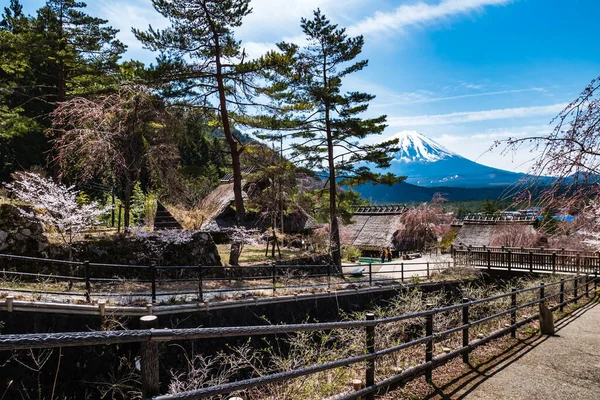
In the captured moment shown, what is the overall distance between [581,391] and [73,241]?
14.6 m

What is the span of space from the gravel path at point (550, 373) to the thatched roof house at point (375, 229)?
102ft

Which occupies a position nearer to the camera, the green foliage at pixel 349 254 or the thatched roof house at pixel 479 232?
the green foliage at pixel 349 254

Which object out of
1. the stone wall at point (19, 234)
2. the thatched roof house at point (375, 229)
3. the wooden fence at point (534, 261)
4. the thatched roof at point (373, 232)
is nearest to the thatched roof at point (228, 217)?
the thatched roof house at point (375, 229)

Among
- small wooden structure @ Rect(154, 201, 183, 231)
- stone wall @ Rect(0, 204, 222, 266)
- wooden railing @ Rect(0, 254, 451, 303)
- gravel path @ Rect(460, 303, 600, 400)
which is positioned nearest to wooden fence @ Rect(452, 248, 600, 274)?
wooden railing @ Rect(0, 254, 451, 303)

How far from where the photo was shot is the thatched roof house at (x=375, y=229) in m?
39.1

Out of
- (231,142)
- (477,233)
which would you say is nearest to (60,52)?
(231,142)

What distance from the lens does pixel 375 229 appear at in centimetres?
4075

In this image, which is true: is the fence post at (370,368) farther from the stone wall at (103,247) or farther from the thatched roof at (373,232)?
the thatched roof at (373,232)

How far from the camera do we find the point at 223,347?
10117mm

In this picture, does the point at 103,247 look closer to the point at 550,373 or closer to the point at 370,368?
the point at 370,368

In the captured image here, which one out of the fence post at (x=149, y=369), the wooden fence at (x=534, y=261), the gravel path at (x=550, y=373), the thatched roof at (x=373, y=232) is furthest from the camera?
the thatched roof at (x=373, y=232)

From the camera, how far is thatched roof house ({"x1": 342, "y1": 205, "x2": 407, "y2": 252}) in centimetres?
3913

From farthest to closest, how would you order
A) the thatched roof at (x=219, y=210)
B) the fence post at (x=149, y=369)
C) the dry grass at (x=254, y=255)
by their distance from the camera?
the thatched roof at (x=219, y=210) < the dry grass at (x=254, y=255) < the fence post at (x=149, y=369)

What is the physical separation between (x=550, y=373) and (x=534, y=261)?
16.6 m
